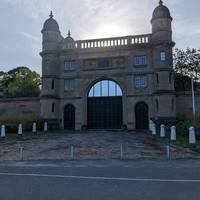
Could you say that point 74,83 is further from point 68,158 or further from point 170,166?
point 170,166

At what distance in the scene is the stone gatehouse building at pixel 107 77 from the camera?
3506cm

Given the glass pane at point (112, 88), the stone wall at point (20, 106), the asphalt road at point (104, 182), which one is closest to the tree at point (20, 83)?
the stone wall at point (20, 106)

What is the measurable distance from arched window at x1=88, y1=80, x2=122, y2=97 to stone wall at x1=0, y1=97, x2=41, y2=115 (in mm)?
7324

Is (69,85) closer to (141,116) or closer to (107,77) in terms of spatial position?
(107,77)

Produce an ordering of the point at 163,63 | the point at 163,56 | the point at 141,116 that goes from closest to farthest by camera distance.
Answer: the point at 163,63
the point at 163,56
the point at 141,116

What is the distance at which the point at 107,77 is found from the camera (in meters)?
36.9

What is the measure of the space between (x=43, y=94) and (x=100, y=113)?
756cm

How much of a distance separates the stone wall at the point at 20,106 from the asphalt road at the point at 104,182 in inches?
1156

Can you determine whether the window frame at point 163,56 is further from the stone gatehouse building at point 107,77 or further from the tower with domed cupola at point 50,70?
the tower with domed cupola at point 50,70

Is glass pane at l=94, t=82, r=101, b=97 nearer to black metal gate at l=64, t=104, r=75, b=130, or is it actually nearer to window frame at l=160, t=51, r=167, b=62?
black metal gate at l=64, t=104, r=75, b=130

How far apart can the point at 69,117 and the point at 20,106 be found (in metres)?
6.99

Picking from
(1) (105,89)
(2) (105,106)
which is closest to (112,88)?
(1) (105,89)

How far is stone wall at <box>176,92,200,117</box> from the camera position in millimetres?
34375

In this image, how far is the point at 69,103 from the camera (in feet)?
124
